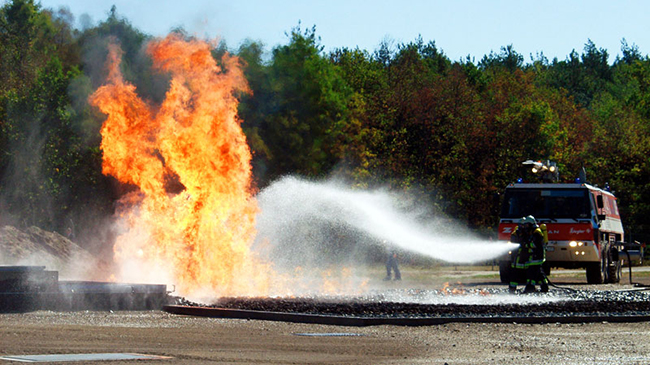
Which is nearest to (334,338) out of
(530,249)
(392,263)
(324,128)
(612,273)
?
(530,249)

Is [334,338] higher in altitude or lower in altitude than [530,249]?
lower

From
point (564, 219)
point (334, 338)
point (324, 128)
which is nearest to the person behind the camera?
point (334, 338)

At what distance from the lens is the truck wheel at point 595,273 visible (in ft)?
104

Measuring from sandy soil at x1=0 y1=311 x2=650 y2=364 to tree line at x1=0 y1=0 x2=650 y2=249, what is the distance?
19211 mm

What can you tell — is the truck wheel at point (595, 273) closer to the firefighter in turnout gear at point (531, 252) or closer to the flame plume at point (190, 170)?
the firefighter in turnout gear at point (531, 252)

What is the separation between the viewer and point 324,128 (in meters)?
52.9

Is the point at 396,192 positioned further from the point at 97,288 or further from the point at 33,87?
the point at 97,288

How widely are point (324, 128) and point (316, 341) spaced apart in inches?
1557

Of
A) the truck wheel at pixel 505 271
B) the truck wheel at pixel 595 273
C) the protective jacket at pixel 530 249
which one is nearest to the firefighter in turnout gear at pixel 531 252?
the protective jacket at pixel 530 249

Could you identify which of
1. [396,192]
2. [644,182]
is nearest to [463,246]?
[396,192]

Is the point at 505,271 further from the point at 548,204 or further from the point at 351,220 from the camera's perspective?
the point at 351,220

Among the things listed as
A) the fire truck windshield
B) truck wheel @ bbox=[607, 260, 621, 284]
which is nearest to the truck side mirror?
the fire truck windshield

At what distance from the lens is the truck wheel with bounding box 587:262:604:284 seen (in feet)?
104

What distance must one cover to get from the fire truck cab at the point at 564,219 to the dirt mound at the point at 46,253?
1417 cm
